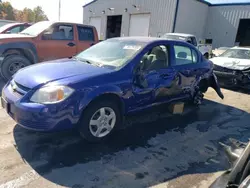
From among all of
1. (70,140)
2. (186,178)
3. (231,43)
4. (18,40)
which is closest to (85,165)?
(70,140)

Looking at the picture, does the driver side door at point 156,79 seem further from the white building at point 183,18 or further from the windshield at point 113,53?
the white building at point 183,18

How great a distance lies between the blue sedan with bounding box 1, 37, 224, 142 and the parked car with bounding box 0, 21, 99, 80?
9.55ft

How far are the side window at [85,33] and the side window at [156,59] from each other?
395 cm

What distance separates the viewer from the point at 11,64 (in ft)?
21.4

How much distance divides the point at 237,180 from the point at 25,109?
2.49 m

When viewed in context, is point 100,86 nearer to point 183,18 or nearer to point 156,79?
point 156,79

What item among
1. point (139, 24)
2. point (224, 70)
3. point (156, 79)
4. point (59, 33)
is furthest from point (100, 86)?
point (139, 24)

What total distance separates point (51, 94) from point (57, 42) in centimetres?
452

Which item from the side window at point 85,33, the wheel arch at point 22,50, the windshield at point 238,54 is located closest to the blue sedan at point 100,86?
the wheel arch at point 22,50

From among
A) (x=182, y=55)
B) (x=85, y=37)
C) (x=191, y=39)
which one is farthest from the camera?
(x=191, y=39)

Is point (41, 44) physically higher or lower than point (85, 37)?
lower

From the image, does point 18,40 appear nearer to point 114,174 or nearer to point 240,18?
point 114,174

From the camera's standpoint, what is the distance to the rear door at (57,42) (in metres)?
6.88

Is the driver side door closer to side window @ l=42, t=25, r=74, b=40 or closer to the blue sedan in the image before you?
the blue sedan
